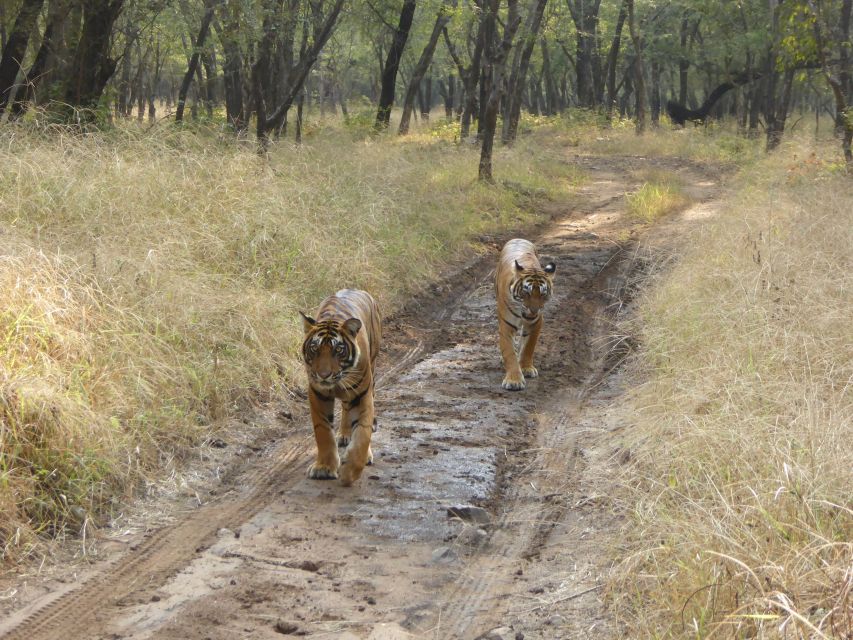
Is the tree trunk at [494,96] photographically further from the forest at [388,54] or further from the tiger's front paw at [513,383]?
the tiger's front paw at [513,383]

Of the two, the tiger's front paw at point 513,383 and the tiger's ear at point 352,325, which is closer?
the tiger's ear at point 352,325

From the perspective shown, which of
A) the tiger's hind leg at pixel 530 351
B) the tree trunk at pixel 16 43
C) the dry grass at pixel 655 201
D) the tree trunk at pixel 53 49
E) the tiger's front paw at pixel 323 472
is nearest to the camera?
the tiger's front paw at pixel 323 472

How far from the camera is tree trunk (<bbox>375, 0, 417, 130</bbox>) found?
23484 mm

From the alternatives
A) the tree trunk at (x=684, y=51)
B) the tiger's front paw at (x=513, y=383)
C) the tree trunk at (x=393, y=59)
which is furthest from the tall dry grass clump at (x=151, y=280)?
the tree trunk at (x=684, y=51)

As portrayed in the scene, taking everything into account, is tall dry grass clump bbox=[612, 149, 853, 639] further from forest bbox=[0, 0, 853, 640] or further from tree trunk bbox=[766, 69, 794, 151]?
tree trunk bbox=[766, 69, 794, 151]

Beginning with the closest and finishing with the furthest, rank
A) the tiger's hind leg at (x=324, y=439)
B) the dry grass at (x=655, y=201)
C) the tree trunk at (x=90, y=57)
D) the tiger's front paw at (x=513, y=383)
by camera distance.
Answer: the tiger's hind leg at (x=324, y=439) < the tiger's front paw at (x=513, y=383) < the tree trunk at (x=90, y=57) < the dry grass at (x=655, y=201)

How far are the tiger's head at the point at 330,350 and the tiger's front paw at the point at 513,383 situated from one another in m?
2.46

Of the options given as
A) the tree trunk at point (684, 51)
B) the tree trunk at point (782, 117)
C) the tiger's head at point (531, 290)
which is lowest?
the tiger's head at point (531, 290)

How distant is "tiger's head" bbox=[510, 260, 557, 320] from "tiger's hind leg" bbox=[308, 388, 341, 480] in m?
2.47

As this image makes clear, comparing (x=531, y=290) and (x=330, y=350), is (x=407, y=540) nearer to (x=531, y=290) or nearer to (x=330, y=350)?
(x=330, y=350)

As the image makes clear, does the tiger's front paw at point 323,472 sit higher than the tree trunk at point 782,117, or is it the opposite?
the tree trunk at point 782,117

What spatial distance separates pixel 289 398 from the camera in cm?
721

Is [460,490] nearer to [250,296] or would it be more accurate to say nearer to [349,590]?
[349,590]

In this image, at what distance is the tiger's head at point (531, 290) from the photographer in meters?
7.64
